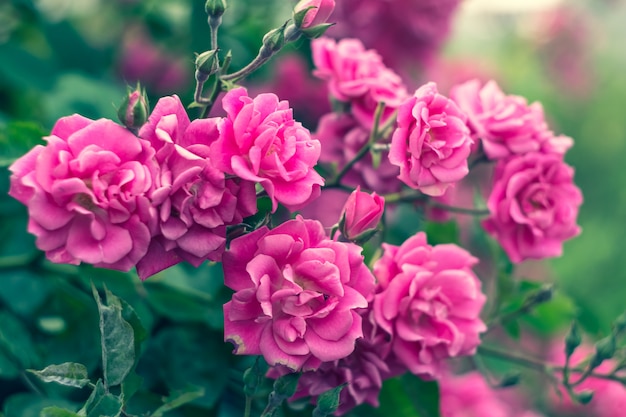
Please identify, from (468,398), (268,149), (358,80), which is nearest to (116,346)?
(268,149)

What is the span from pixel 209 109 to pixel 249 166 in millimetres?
63

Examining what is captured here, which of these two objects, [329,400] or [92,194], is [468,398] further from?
[92,194]

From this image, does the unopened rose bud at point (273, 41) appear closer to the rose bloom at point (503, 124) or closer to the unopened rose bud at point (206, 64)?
the unopened rose bud at point (206, 64)

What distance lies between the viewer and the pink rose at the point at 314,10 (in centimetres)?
38

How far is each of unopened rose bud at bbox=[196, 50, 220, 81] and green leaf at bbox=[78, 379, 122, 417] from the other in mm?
164

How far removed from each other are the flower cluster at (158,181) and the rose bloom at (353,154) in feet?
0.38

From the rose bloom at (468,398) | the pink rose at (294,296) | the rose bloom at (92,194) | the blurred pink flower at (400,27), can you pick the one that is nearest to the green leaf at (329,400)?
the pink rose at (294,296)

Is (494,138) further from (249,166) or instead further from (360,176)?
(249,166)

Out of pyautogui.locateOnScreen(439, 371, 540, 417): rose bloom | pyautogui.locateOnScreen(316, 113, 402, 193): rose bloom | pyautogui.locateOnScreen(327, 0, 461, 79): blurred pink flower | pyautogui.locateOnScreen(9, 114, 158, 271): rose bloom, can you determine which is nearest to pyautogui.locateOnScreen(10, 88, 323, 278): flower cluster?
pyautogui.locateOnScreen(9, 114, 158, 271): rose bloom

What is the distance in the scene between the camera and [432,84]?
15.8 inches

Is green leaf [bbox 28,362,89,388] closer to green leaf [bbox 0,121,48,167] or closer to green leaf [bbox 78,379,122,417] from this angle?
green leaf [bbox 78,379,122,417]

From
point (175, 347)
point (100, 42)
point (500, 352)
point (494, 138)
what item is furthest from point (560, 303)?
point (100, 42)

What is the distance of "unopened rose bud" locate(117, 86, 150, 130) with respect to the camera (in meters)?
0.34

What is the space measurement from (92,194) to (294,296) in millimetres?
109
